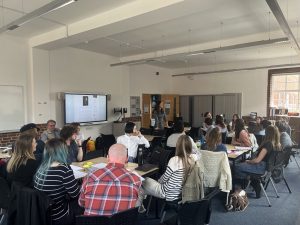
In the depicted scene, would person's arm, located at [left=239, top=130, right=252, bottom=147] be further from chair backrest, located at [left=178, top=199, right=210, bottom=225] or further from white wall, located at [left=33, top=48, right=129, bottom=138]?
white wall, located at [left=33, top=48, right=129, bottom=138]

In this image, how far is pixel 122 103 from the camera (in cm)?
893

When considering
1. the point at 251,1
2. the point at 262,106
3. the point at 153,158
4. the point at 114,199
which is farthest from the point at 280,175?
the point at 262,106

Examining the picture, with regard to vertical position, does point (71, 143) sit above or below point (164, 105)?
below

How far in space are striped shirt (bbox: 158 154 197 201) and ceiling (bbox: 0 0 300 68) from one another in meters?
2.38

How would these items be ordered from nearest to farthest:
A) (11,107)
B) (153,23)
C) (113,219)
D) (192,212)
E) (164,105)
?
(113,219)
(192,212)
(153,23)
(11,107)
(164,105)

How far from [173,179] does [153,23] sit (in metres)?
3.02

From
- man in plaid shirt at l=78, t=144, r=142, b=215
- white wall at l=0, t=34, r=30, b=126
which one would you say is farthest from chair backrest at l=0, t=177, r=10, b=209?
white wall at l=0, t=34, r=30, b=126

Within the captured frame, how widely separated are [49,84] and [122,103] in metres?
2.91

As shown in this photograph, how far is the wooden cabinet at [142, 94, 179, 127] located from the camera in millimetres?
10273

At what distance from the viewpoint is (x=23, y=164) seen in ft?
8.29

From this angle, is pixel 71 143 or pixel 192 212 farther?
pixel 71 143

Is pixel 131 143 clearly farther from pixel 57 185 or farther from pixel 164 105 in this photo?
pixel 164 105

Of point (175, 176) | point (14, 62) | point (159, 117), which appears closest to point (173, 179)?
point (175, 176)

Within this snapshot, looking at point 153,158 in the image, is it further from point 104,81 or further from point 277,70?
point 277,70
